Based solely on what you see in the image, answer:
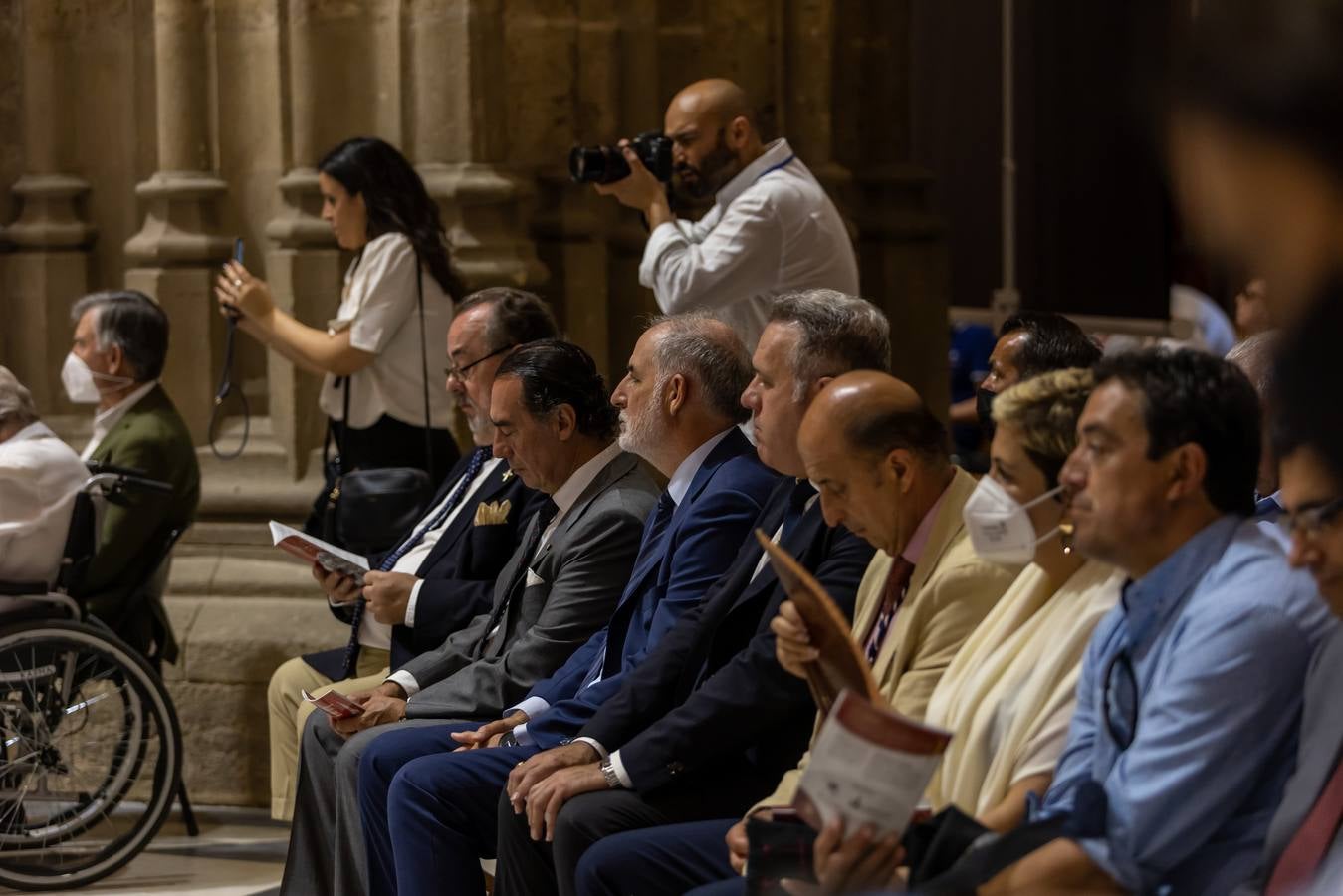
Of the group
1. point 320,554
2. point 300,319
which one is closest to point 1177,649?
point 320,554

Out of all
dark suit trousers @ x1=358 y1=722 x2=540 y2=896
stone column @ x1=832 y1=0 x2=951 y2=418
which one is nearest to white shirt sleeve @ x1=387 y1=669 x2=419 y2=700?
dark suit trousers @ x1=358 y1=722 x2=540 y2=896

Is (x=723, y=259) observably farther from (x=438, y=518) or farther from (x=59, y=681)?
(x=59, y=681)

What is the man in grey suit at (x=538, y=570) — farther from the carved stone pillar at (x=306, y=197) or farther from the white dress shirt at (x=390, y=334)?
the carved stone pillar at (x=306, y=197)

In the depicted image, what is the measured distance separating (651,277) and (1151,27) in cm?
334

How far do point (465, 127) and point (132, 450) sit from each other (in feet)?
4.55

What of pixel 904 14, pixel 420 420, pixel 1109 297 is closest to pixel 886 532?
pixel 420 420

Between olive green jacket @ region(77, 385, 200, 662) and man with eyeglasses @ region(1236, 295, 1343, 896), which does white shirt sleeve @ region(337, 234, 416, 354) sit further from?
man with eyeglasses @ region(1236, 295, 1343, 896)

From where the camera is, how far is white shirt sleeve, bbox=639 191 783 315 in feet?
17.3

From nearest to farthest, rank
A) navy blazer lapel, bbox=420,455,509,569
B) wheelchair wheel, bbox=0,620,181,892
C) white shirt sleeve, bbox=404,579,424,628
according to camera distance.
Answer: white shirt sleeve, bbox=404,579,424,628
navy blazer lapel, bbox=420,455,509,569
wheelchair wheel, bbox=0,620,181,892

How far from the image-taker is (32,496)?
5.49m

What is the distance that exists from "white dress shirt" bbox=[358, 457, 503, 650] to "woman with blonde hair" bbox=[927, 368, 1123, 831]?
6.95 ft

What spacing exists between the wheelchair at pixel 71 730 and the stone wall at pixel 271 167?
0.67 metres

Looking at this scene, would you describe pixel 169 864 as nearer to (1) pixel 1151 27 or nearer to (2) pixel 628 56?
(2) pixel 628 56

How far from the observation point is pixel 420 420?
5.94 meters
